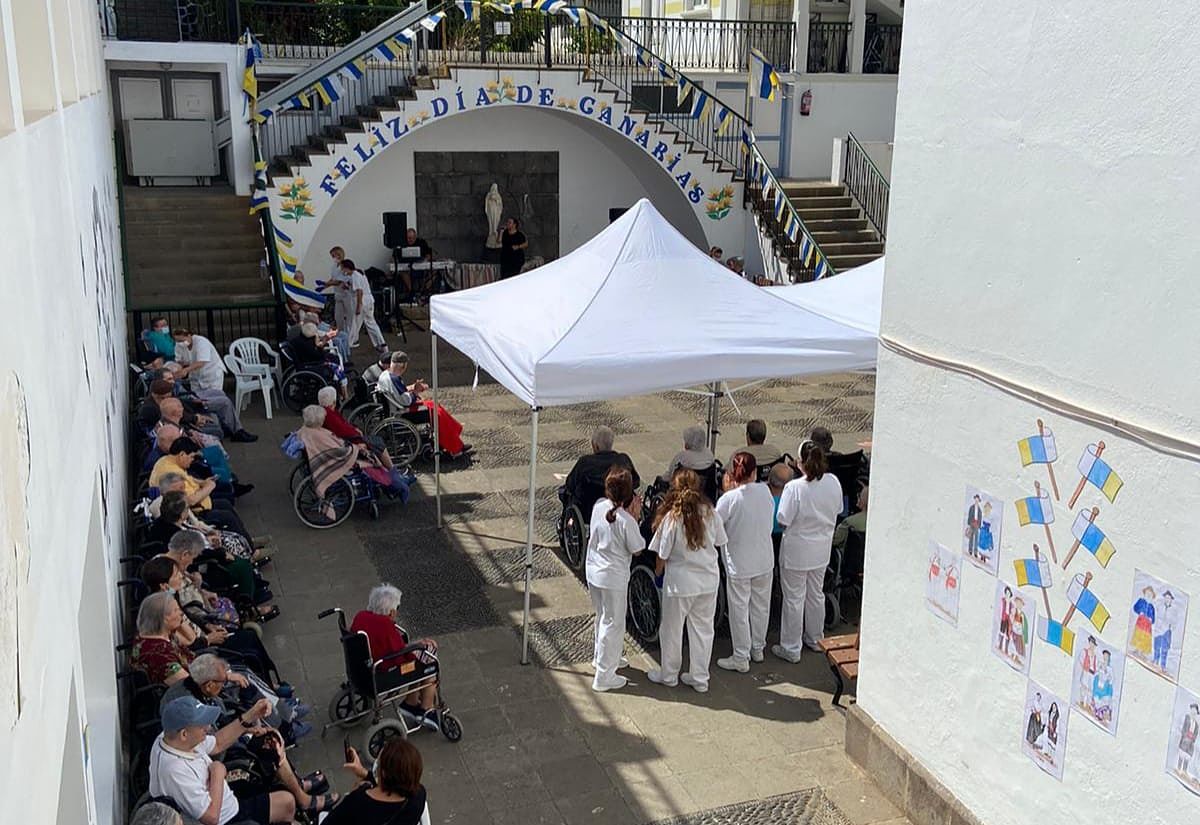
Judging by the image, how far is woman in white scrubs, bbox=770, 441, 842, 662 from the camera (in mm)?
7520

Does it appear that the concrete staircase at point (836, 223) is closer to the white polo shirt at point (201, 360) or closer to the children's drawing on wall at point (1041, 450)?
the white polo shirt at point (201, 360)

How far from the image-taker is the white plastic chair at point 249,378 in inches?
531

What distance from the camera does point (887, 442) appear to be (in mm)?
6242

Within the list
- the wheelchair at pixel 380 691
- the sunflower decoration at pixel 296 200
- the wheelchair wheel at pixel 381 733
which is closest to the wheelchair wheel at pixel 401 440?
the wheelchair at pixel 380 691

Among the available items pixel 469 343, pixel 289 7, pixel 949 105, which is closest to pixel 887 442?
pixel 949 105

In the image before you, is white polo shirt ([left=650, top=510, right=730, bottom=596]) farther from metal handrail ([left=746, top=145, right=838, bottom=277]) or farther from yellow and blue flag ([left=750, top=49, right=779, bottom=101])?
yellow and blue flag ([left=750, top=49, right=779, bottom=101])

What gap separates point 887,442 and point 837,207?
1534cm

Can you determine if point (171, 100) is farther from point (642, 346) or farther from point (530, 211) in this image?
point (642, 346)

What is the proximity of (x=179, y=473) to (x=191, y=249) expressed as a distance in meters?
10.3

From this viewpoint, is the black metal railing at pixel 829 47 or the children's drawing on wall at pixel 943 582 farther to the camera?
the black metal railing at pixel 829 47

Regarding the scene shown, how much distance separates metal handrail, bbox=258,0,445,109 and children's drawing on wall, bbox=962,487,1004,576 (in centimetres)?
1467

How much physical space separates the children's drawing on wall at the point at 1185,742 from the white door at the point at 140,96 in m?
21.4

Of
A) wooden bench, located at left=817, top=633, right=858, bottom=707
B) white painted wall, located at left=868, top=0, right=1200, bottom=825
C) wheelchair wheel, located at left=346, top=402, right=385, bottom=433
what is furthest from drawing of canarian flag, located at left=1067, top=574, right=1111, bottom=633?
wheelchair wheel, located at left=346, top=402, right=385, bottom=433

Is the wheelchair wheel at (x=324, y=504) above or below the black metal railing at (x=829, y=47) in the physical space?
below
